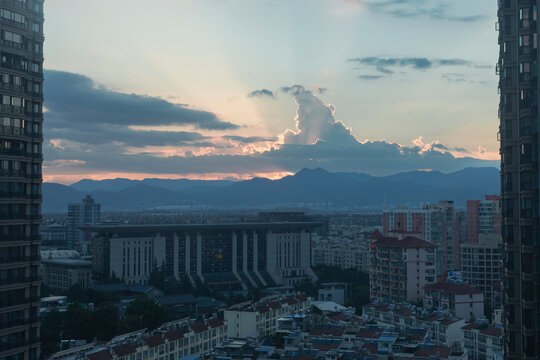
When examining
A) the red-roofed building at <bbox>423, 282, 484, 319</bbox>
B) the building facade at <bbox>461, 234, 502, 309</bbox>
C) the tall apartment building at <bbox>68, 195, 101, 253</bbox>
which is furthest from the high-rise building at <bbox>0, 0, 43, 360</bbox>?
the tall apartment building at <bbox>68, 195, 101, 253</bbox>

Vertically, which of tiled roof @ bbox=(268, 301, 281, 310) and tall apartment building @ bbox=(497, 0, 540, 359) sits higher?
tall apartment building @ bbox=(497, 0, 540, 359)

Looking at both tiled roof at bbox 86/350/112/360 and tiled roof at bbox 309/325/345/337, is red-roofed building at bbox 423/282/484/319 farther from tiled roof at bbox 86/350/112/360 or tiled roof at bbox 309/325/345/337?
tiled roof at bbox 86/350/112/360

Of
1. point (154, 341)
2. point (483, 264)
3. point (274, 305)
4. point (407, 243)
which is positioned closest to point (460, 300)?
point (407, 243)

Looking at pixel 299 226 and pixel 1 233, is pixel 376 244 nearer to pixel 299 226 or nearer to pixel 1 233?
pixel 299 226

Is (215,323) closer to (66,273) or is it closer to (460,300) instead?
A: (460,300)

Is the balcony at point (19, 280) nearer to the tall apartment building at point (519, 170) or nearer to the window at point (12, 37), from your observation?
the window at point (12, 37)

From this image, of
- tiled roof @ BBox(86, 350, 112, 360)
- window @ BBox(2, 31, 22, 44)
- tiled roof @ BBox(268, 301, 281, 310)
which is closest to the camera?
window @ BBox(2, 31, 22, 44)
